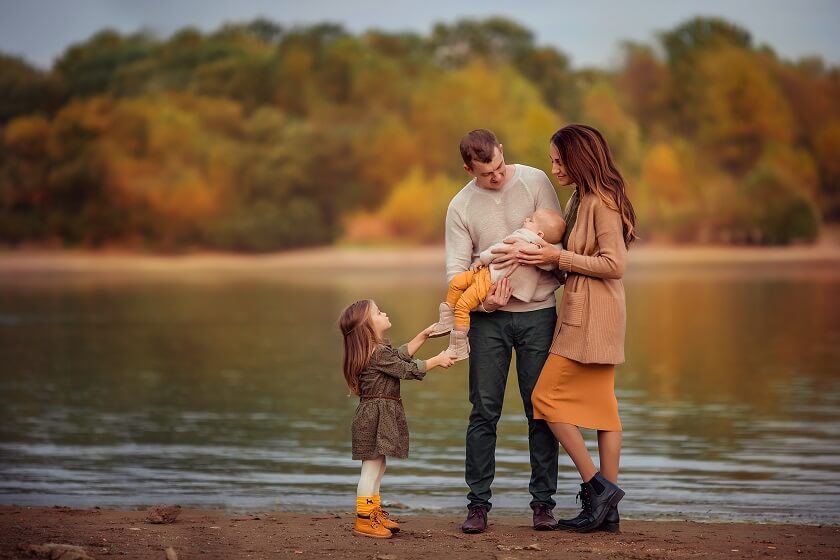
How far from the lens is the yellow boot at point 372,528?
480 centimetres

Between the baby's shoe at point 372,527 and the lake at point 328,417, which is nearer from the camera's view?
the baby's shoe at point 372,527

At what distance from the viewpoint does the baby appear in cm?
491

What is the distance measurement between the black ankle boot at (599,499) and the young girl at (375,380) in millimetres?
699

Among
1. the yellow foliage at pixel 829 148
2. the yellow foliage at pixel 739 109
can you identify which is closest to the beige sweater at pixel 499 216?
the yellow foliage at pixel 829 148

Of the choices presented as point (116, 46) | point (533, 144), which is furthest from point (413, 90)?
point (116, 46)

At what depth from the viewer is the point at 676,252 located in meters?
52.6

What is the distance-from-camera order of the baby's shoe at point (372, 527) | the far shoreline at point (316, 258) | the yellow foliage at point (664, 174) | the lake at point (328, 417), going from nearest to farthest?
1. the baby's shoe at point (372, 527)
2. the lake at point (328, 417)
3. the far shoreline at point (316, 258)
4. the yellow foliage at point (664, 174)

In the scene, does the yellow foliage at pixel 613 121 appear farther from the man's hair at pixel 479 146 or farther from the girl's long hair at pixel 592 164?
the man's hair at pixel 479 146

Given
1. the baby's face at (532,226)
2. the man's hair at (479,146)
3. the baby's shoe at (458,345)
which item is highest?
the man's hair at (479,146)

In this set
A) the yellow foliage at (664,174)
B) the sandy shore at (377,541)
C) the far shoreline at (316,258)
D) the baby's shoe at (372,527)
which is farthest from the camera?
the yellow foliage at (664,174)

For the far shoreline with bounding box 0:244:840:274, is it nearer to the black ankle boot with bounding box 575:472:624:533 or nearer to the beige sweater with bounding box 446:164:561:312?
the beige sweater with bounding box 446:164:561:312

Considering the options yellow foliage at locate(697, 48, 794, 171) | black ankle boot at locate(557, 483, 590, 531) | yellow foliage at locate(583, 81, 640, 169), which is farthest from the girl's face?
yellow foliage at locate(697, 48, 794, 171)

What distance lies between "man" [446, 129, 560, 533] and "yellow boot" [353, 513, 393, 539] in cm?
33

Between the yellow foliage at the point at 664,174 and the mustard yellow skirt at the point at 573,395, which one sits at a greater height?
the yellow foliage at the point at 664,174
